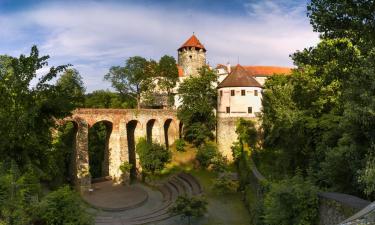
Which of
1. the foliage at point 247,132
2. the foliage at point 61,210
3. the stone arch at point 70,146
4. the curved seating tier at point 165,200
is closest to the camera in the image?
the foliage at point 61,210

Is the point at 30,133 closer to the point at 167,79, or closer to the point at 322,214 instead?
the point at 322,214

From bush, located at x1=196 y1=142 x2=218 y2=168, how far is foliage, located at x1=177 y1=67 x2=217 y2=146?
3167mm

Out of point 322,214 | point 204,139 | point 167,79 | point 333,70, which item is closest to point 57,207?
point 322,214

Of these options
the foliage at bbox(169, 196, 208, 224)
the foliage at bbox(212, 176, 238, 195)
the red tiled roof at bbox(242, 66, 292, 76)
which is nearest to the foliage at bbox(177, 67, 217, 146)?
the foliage at bbox(212, 176, 238, 195)

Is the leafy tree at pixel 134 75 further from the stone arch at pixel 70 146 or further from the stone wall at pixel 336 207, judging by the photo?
the stone wall at pixel 336 207

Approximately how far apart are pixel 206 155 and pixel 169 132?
452 inches

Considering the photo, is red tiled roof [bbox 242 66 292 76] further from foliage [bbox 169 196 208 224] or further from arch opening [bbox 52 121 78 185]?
foliage [bbox 169 196 208 224]

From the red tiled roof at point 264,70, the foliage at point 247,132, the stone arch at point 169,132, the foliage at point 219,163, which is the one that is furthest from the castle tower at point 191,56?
the foliage at point 219,163

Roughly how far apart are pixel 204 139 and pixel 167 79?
13.7 meters

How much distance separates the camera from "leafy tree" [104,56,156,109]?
5072 centimetres

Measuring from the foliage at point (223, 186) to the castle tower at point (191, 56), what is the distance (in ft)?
106

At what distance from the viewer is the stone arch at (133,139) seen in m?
41.2

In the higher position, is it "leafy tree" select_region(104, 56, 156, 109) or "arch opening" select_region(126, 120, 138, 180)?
"leafy tree" select_region(104, 56, 156, 109)

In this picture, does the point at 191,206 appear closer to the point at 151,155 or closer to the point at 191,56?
the point at 151,155
